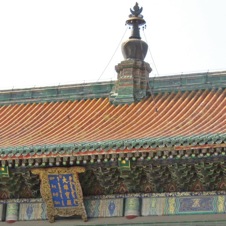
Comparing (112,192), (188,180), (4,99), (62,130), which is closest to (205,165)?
(188,180)

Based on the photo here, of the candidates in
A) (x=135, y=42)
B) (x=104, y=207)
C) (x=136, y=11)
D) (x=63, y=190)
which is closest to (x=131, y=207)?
(x=104, y=207)

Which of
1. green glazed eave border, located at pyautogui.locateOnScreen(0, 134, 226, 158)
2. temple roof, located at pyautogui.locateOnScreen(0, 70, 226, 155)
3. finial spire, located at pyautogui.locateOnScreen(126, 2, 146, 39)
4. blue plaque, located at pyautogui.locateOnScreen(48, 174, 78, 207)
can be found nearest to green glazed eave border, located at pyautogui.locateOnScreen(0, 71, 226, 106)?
temple roof, located at pyautogui.locateOnScreen(0, 70, 226, 155)

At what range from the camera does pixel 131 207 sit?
71.2 feet

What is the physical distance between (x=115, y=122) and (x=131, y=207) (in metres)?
2.98

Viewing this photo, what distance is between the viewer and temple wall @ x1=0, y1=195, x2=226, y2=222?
21.2 m

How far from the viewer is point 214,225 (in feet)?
69.3

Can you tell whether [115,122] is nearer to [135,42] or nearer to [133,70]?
[133,70]

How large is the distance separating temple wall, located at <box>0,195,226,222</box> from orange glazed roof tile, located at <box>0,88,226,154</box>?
1.30m

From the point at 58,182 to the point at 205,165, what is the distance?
3315mm

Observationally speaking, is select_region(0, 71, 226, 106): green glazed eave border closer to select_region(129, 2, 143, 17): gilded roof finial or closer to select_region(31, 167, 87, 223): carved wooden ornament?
select_region(129, 2, 143, 17): gilded roof finial

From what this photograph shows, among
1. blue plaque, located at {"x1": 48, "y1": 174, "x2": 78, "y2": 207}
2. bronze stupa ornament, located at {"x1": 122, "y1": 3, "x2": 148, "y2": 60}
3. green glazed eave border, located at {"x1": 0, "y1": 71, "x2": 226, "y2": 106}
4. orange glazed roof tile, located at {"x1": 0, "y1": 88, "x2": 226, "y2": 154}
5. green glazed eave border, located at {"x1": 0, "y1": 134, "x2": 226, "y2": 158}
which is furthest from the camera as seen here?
bronze stupa ornament, located at {"x1": 122, "y1": 3, "x2": 148, "y2": 60}

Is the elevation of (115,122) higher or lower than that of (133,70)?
lower

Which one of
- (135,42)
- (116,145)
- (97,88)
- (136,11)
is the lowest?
(116,145)

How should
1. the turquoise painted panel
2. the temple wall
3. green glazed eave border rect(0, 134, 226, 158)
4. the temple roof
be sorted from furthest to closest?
the turquoise painted panel
the temple wall
the temple roof
green glazed eave border rect(0, 134, 226, 158)
